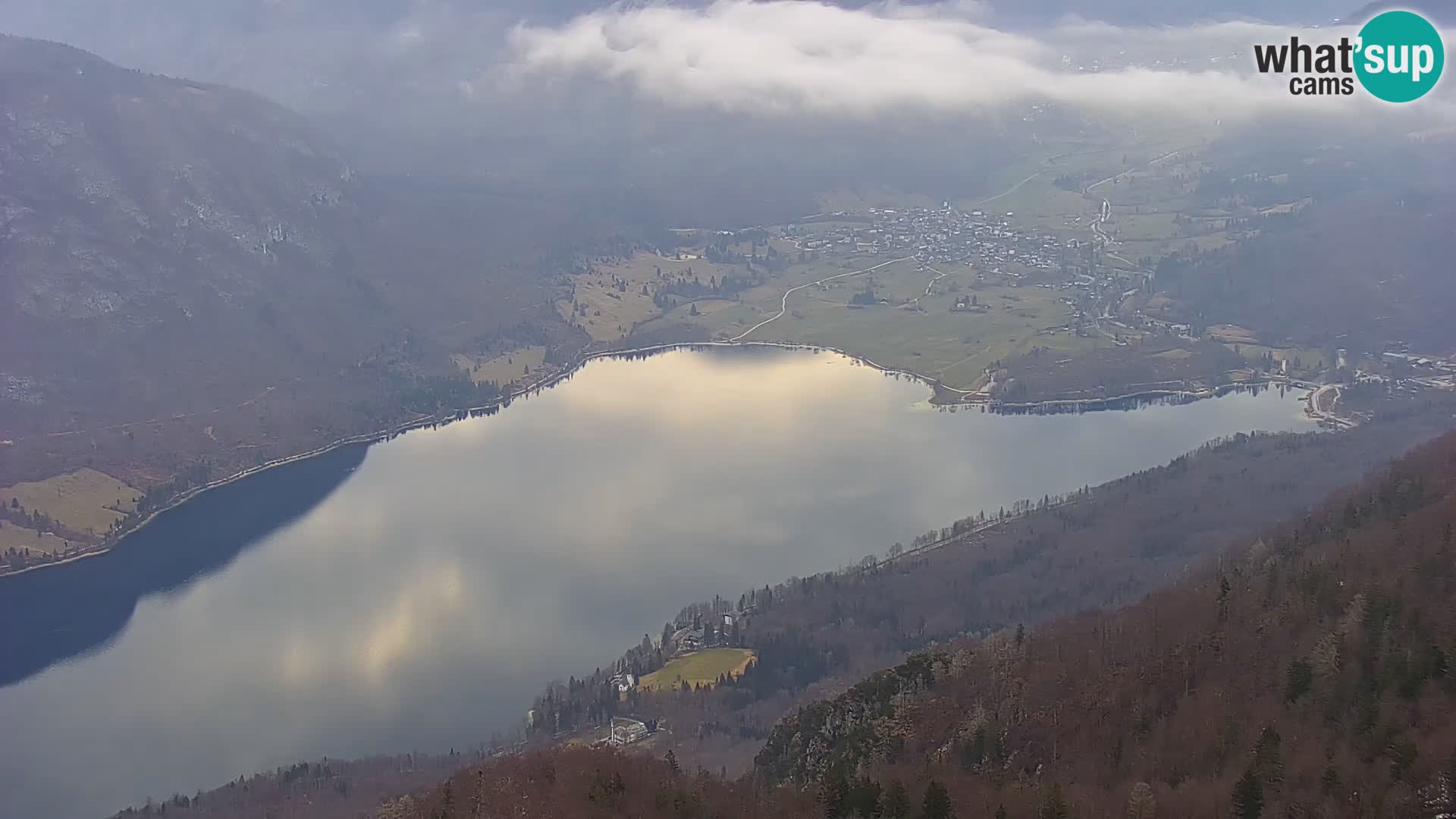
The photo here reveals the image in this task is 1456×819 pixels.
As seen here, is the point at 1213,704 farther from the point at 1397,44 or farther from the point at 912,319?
the point at 912,319

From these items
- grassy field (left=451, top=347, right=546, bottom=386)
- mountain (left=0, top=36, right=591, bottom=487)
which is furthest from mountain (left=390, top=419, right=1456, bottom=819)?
grassy field (left=451, top=347, right=546, bottom=386)

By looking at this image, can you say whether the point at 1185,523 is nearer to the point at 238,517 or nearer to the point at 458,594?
the point at 458,594

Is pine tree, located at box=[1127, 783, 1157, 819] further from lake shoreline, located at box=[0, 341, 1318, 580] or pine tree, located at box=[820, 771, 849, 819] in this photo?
lake shoreline, located at box=[0, 341, 1318, 580]

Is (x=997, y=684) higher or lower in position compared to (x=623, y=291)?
lower

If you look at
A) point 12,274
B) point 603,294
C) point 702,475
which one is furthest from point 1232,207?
point 12,274

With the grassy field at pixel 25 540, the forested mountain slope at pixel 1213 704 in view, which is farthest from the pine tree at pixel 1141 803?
the grassy field at pixel 25 540

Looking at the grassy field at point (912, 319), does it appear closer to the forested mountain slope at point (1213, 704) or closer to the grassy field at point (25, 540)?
the grassy field at point (25, 540)

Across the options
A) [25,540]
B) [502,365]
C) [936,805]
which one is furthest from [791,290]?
[936,805]
